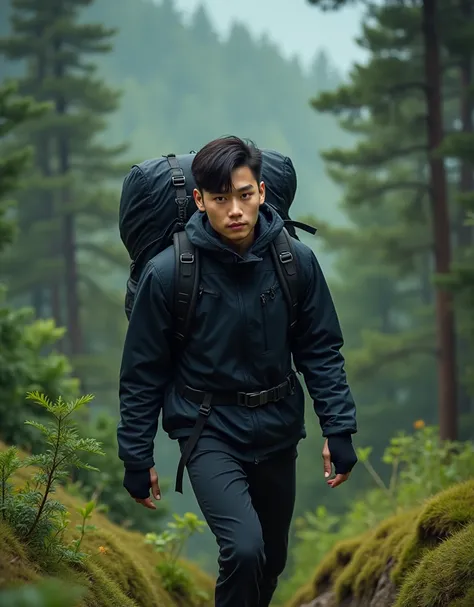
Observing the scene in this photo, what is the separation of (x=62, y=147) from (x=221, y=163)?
2432 centimetres

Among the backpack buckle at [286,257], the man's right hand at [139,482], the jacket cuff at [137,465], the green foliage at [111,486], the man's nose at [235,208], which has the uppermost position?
the man's nose at [235,208]

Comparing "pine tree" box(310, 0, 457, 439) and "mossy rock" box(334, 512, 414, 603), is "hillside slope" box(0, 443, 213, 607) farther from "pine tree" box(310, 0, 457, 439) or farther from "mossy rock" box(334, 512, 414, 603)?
"pine tree" box(310, 0, 457, 439)

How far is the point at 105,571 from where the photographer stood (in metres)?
4.55

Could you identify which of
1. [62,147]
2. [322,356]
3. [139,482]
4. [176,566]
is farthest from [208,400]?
[62,147]

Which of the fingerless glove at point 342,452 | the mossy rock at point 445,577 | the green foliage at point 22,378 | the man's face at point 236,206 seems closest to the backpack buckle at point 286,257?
the man's face at point 236,206

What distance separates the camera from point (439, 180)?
16047 mm

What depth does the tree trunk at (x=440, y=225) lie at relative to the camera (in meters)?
15.7

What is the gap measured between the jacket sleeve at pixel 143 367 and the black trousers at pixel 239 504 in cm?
25

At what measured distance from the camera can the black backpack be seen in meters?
3.89

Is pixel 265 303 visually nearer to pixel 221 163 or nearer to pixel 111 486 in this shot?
pixel 221 163

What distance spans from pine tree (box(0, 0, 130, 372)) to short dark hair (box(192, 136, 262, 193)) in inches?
823

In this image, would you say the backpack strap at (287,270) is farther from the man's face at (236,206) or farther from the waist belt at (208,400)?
the waist belt at (208,400)

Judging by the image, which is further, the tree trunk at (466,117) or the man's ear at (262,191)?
the tree trunk at (466,117)

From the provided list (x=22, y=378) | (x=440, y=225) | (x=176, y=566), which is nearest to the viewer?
(x=176, y=566)
